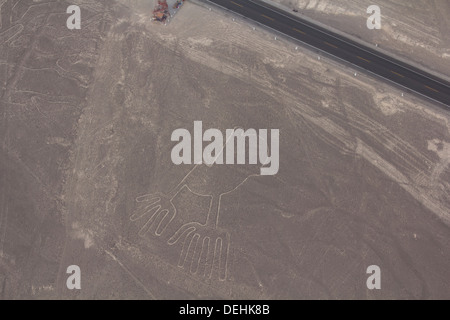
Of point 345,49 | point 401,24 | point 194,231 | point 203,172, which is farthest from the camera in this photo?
point 401,24

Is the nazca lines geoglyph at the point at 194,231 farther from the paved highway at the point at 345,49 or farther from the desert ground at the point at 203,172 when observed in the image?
the paved highway at the point at 345,49

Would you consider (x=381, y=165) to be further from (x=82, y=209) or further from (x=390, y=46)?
(x=82, y=209)

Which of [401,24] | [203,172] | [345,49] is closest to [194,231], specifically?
[203,172]

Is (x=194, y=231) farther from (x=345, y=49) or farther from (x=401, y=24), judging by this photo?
(x=401, y=24)

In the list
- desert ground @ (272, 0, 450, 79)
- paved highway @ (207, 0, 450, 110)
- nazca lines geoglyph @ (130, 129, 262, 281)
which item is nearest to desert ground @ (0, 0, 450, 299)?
nazca lines geoglyph @ (130, 129, 262, 281)

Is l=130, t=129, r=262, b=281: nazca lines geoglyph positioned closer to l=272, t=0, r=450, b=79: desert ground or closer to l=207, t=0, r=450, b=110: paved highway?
l=207, t=0, r=450, b=110: paved highway

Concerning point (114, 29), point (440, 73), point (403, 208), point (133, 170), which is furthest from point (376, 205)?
point (114, 29)
